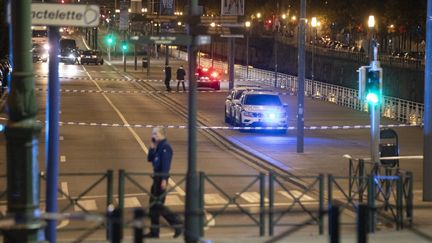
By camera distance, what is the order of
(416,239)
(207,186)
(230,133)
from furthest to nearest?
(230,133), (207,186), (416,239)

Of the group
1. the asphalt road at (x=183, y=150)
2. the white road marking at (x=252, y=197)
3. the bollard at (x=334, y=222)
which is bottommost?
the white road marking at (x=252, y=197)

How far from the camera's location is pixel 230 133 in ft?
112

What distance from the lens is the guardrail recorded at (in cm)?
4041

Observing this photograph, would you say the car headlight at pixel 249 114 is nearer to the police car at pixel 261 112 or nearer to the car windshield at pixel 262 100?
the police car at pixel 261 112

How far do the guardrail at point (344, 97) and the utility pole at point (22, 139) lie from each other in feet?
104

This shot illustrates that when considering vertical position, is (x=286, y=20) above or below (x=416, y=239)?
above

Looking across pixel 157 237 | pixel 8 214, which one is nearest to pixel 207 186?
pixel 157 237

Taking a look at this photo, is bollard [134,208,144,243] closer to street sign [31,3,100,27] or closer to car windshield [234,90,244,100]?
street sign [31,3,100,27]

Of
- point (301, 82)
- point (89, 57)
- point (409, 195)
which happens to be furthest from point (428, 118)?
point (89, 57)

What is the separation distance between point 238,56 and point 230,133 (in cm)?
8318

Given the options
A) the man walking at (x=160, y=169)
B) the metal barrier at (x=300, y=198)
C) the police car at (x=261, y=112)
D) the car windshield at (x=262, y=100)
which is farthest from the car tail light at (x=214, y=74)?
the man walking at (x=160, y=169)

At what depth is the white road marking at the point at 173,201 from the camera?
59.5 feet

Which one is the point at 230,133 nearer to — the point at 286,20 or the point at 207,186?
the point at 207,186

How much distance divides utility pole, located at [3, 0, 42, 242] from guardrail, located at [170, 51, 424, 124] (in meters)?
31.6
